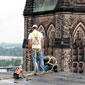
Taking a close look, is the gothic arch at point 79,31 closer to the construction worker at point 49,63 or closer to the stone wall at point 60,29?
the stone wall at point 60,29

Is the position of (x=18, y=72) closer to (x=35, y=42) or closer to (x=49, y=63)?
(x=35, y=42)

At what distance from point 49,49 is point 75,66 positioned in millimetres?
3027

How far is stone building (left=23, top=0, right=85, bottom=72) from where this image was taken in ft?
110

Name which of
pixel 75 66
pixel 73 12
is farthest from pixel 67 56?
pixel 73 12

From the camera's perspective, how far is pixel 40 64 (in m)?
17.9

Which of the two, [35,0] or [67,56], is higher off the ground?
[35,0]

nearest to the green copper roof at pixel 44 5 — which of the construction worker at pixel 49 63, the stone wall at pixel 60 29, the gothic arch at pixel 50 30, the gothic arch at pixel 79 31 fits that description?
the stone wall at pixel 60 29

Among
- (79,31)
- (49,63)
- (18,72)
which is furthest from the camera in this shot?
(79,31)

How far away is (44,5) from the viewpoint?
119 feet

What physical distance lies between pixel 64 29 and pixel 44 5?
12.7 ft

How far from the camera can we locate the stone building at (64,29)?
33.6 m

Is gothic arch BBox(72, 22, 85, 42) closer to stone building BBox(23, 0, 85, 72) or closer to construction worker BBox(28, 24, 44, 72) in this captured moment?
stone building BBox(23, 0, 85, 72)

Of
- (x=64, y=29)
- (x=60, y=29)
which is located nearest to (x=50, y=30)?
(x=60, y=29)

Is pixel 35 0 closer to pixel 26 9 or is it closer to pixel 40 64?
pixel 26 9
